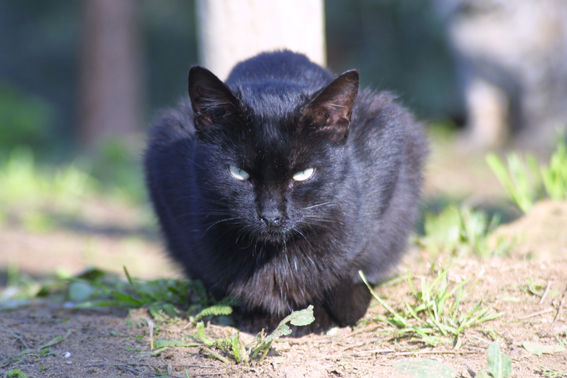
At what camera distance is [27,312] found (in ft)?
9.44

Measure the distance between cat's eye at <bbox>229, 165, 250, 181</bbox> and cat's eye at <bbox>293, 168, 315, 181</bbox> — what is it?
0.58ft

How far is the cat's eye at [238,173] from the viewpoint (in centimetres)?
235

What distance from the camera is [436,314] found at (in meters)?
2.33

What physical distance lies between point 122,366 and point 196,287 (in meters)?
0.77

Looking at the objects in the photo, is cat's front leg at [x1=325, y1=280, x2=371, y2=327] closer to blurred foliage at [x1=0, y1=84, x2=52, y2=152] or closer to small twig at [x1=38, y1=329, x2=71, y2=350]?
small twig at [x1=38, y1=329, x2=71, y2=350]

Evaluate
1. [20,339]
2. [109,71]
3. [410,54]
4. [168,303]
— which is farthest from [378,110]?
[109,71]

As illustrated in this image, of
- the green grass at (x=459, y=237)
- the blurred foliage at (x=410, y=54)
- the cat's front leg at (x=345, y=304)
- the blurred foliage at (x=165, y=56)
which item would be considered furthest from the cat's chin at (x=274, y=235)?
the blurred foliage at (x=410, y=54)

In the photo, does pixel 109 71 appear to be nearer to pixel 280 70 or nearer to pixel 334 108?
pixel 280 70

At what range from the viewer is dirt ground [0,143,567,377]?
6.93 feet

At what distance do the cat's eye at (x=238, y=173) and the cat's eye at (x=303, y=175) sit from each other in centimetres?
18

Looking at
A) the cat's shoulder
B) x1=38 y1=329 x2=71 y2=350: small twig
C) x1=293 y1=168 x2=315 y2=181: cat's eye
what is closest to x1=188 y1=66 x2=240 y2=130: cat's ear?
x1=293 y1=168 x2=315 y2=181: cat's eye

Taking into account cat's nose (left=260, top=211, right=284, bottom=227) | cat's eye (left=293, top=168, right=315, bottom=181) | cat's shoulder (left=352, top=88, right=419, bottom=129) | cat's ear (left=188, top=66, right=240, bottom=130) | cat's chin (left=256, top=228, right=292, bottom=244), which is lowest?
cat's chin (left=256, top=228, right=292, bottom=244)

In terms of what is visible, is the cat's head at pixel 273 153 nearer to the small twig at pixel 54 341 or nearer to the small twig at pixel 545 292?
the small twig at pixel 54 341

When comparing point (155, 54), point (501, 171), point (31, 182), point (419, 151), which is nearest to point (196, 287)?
point (419, 151)
